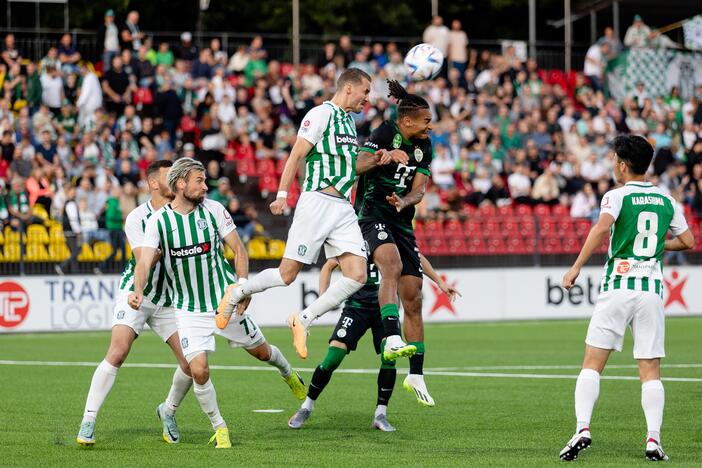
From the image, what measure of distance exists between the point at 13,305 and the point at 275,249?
470cm

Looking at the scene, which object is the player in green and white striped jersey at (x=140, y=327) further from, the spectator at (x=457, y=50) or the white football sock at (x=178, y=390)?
the spectator at (x=457, y=50)

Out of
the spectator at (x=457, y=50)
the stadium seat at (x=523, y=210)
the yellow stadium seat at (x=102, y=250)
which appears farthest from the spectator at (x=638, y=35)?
the yellow stadium seat at (x=102, y=250)

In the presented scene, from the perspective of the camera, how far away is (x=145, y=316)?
31.3 feet

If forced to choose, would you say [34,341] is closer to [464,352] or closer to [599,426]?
[464,352]

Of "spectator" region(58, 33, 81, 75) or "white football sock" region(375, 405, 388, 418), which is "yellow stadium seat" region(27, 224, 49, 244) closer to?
"spectator" region(58, 33, 81, 75)

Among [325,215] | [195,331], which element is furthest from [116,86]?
[195,331]

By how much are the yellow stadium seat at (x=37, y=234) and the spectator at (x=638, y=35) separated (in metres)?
18.6

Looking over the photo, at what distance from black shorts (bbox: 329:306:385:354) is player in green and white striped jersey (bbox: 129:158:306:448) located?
4.70 feet

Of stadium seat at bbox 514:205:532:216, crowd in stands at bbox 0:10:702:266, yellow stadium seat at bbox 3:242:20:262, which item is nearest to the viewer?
yellow stadium seat at bbox 3:242:20:262

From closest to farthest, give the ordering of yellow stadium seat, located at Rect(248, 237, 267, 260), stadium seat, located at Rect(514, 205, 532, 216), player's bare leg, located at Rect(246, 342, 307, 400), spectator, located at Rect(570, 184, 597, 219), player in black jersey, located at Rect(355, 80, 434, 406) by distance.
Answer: player's bare leg, located at Rect(246, 342, 307, 400), player in black jersey, located at Rect(355, 80, 434, 406), yellow stadium seat, located at Rect(248, 237, 267, 260), stadium seat, located at Rect(514, 205, 532, 216), spectator, located at Rect(570, 184, 597, 219)

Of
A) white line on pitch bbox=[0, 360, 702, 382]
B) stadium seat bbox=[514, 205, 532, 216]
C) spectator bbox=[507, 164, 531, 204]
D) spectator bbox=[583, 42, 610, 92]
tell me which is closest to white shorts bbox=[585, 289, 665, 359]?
white line on pitch bbox=[0, 360, 702, 382]

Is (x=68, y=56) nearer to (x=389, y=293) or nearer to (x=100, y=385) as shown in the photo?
(x=389, y=293)

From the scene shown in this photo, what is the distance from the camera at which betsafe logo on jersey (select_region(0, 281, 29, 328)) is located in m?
20.8

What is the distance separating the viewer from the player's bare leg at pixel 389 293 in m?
9.65
